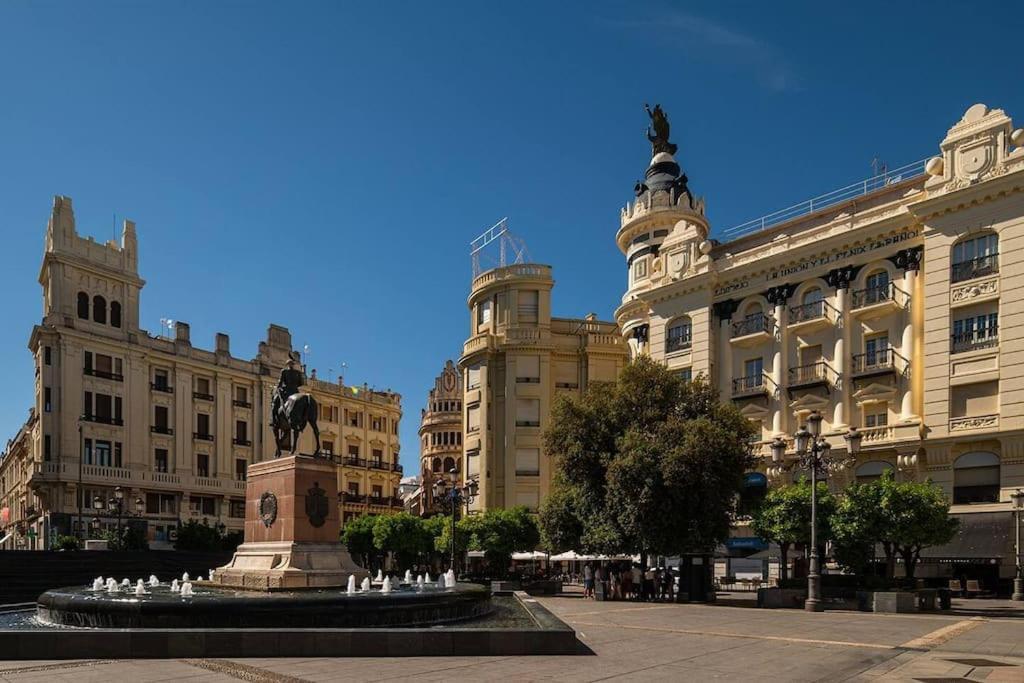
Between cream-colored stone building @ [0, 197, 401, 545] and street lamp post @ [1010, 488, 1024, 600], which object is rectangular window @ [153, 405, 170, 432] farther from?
street lamp post @ [1010, 488, 1024, 600]

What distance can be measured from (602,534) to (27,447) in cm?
5156

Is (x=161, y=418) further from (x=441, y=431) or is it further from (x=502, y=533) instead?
(x=441, y=431)

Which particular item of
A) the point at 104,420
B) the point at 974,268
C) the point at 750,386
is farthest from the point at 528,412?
the point at 974,268

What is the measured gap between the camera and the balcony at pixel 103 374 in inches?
2196

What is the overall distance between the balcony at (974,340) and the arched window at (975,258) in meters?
2.29

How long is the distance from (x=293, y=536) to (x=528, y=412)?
39.2 meters

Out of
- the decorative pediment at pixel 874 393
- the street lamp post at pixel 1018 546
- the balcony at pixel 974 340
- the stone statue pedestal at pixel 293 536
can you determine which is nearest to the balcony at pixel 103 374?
the stone statue pedestal at pixel 293 536

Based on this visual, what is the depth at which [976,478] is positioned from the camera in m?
34.1

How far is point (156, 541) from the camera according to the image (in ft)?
191

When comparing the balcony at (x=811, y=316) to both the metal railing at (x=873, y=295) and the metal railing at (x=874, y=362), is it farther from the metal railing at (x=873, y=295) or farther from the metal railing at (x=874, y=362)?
the metal railing at (x=874, y=362)

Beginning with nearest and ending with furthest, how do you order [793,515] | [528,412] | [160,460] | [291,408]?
[291,408] < [793,515] < [528,412] < [160,460]

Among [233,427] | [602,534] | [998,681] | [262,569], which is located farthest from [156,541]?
[998,681]

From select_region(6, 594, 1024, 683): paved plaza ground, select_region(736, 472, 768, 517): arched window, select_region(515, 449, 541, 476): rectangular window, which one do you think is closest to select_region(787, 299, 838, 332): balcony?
select_region(736, 472, 768, 517): arched window

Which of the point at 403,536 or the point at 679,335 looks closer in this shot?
the point at 679,335
